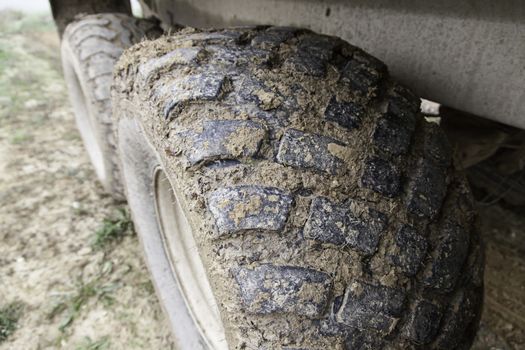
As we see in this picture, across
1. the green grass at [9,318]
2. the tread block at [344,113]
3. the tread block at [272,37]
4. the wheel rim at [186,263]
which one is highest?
the tread block at [272,37]

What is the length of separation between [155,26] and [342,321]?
1.76 m

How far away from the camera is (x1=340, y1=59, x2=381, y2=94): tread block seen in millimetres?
917

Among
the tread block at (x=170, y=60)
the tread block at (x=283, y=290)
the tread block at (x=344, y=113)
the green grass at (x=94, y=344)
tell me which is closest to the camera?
the tread block at (x=283, y=290)

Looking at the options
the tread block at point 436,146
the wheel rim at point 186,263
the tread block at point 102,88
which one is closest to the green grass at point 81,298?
the wheel rim at point 186,263

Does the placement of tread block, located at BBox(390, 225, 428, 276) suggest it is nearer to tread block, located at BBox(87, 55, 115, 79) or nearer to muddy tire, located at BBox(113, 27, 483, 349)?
muddy tire, located at BBox(113, 27, 483, 349)

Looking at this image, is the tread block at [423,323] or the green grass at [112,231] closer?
the tread block at [423,323]

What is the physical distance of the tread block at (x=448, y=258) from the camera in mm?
803

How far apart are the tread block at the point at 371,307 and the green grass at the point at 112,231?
144cm

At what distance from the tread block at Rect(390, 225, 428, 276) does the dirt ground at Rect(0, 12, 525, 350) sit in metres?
0.99

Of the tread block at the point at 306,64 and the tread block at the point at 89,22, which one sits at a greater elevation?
the tread block at the point at 306,64

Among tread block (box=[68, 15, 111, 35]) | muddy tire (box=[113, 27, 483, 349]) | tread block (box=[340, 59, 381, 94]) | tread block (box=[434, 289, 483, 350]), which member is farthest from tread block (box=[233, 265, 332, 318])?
tread block (box=[68, 15, 111, 35])

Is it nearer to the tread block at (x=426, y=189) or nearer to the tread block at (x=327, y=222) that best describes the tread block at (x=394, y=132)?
the tread block at (x=426, y=189)

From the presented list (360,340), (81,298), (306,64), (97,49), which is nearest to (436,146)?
(306,64)

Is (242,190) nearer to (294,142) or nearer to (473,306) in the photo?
(294,142)
